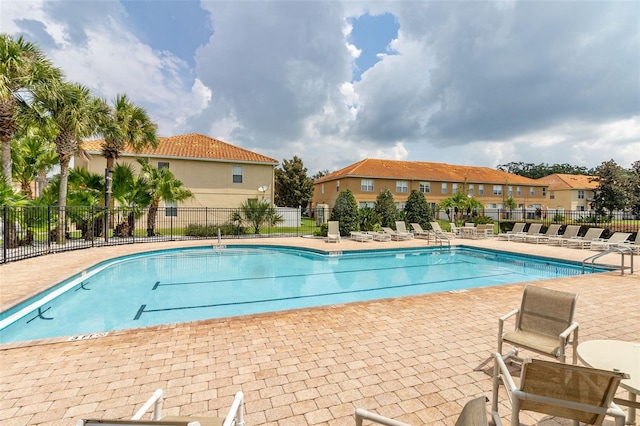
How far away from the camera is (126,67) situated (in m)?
12.5

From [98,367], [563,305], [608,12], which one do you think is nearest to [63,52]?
[98,367]

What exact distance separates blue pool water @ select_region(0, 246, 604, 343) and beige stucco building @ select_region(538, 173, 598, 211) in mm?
43137

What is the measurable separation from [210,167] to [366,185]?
17016 millimetres

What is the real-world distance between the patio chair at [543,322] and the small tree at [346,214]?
15.4m

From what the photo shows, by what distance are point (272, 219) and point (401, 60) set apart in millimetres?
11951

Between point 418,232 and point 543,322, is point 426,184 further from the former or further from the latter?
point 543,322

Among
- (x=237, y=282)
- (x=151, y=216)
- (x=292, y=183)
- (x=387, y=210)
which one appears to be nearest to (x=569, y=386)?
(x=237, y=282)

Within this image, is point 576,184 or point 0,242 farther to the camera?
point 576,184

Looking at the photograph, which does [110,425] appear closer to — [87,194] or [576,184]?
[87,194]

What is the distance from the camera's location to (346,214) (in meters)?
19.2

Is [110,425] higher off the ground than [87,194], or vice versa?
[87,194]

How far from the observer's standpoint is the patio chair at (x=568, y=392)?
1.85 meters

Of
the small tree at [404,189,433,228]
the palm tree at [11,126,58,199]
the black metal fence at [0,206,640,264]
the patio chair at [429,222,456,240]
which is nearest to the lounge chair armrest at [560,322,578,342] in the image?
the black metal fence at [0,206,640,264]

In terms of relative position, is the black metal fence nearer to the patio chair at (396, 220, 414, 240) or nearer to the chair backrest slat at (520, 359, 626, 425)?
the patio chair at (396, 220, 414, 240)
